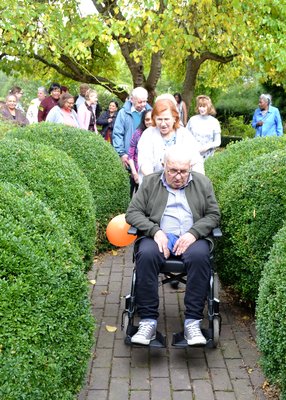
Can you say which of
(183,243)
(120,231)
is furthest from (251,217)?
(120,231)

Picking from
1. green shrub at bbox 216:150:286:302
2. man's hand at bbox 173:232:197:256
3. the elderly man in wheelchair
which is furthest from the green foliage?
man's hand at bbox 173:232:197:256

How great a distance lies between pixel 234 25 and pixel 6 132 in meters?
6.96

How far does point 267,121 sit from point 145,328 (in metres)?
8.04

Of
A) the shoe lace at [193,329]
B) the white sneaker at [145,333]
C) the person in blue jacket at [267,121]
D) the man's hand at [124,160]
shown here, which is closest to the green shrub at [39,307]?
the white sneaker at [145,333]

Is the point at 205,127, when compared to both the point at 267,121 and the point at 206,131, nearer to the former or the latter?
the point at 206,131

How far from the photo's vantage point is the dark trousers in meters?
4.52

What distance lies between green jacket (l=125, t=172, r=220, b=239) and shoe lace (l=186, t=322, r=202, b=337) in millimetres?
677

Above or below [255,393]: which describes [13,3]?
above

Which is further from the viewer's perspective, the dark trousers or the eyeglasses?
the eyeglasses

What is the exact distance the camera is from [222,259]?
5285 millimetres

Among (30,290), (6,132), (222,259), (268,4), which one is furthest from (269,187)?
(268,4)

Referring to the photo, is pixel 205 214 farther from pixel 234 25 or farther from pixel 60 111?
pixel 234 25

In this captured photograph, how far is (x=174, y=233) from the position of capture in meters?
4.85

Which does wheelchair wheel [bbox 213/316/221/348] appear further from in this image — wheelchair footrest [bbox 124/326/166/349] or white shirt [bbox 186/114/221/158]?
white shirt [bbox 186/114/221/158]
